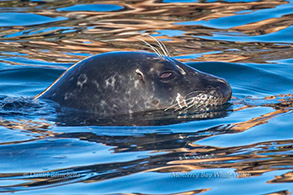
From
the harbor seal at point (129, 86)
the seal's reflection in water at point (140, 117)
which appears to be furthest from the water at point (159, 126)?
the harbor seal at point (129, 86)

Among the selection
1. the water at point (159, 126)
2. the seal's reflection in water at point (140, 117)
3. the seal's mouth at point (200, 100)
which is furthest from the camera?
the seal's mouth at point (200, 100)

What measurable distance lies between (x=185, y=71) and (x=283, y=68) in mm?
3102

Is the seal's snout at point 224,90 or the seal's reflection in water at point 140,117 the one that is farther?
the seal's snout at point 224,90

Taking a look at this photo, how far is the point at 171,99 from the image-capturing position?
663 centimetres

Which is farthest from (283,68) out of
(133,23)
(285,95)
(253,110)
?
(133,23)

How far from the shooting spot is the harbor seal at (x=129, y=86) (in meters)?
6.52

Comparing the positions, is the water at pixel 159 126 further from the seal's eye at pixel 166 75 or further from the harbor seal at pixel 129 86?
the seal's eye at pixel 166 75

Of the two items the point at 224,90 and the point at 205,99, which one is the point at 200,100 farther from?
the point at 224,90

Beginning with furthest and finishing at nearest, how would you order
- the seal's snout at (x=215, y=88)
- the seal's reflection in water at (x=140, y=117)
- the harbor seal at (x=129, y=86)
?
the seal's snout at (x=215, y=88)
the harbor seal at (x=129, y=86)
the seal's reflection in water at (x=140, y=117)

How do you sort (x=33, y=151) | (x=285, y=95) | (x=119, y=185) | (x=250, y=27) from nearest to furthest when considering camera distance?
(x=119, y=185)
(x=33, y=151)
(x=285, y=95)
(x=250, y=27)

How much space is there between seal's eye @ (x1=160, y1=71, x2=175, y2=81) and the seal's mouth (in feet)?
0.65

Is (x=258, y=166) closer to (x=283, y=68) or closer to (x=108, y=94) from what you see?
(x=108, y=94)

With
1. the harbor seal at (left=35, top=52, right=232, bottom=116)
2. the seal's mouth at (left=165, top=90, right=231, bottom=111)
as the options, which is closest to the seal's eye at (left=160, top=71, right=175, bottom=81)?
the harbor seal at (left=35, top=52, right=232, bottom=116)

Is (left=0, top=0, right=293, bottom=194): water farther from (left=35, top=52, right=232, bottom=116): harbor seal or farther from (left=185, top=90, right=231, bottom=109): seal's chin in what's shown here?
(left=35, top=52, right=232, bottom=116): harbor seal
